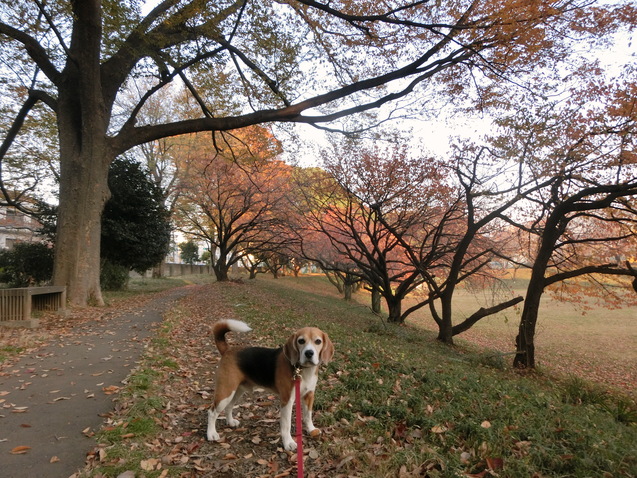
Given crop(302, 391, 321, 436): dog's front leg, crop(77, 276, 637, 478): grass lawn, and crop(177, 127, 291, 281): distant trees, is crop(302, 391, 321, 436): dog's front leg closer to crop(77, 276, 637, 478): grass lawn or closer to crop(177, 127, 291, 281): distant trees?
crop(77, 276, 637, 478): grass lawn

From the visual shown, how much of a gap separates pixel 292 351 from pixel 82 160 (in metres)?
9.94

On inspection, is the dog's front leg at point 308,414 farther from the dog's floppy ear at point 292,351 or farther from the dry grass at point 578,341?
the dry grass at point 578,341

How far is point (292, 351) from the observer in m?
3.04

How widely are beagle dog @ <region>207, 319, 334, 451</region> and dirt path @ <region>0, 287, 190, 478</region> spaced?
4.06 ft

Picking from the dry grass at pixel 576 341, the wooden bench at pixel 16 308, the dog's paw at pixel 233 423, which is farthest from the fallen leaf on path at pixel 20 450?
the dry grass at pixel 576 341

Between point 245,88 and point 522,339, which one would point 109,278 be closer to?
point 245,88

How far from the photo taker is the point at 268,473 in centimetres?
294

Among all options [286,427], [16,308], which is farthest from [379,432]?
[16,308]

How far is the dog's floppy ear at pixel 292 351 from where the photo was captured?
300 cm

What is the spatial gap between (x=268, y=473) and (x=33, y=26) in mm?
13082

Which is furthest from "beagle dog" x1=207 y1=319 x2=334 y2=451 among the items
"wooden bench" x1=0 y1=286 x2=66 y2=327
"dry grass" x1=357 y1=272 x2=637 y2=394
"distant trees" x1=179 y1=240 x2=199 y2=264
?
"distant trees" x1=179 y1=240 x2=199 y2=264

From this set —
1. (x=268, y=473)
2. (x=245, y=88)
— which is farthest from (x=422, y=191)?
(x=268, y=473)

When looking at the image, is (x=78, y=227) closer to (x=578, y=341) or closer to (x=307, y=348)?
(x=307, y=348)

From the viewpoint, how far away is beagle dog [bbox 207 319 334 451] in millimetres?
3039
